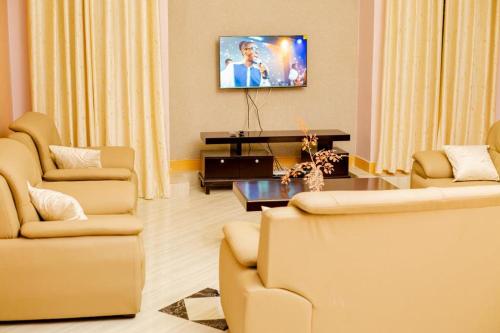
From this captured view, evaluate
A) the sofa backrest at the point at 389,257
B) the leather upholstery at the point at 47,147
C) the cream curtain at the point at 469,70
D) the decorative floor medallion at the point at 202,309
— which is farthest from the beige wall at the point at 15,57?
the cream curtain at the point at 469,70

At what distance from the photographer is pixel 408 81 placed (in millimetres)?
7512

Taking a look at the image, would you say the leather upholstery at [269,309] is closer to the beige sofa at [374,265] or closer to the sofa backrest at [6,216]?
the beige sofa at [374,265]

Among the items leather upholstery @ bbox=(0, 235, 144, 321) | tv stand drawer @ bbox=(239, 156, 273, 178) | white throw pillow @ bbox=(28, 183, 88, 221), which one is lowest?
leather upholstery @ bbox=(0, 235, 144, 321)

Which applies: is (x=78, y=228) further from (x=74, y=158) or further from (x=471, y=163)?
(x=471, y=163)

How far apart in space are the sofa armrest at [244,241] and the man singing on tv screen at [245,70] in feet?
13.6

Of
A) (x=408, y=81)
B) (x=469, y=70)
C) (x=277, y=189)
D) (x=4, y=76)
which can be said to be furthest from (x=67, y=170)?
(x=469, y=70)

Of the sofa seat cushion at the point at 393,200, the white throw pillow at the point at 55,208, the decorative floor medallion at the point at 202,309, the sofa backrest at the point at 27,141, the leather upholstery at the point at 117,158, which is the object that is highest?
the sofa backrest at the point at 27,141

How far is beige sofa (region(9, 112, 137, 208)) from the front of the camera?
189 inches

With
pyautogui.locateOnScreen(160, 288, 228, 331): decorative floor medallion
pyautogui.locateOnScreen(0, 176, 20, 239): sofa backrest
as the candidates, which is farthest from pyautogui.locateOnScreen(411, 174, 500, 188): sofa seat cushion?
pyautogui.locateOnScreen(0, 176, 20, 239): sofa backrest

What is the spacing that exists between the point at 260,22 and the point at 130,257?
466 cm

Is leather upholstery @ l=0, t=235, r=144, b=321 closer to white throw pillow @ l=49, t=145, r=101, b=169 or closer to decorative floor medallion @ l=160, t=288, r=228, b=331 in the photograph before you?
decorative floor medallion @ l=160, t=288, r=228, b=331

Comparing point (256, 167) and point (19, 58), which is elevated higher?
point (19, 58)

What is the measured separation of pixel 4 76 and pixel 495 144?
14.3ft

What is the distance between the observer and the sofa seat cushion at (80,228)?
3465 mm
